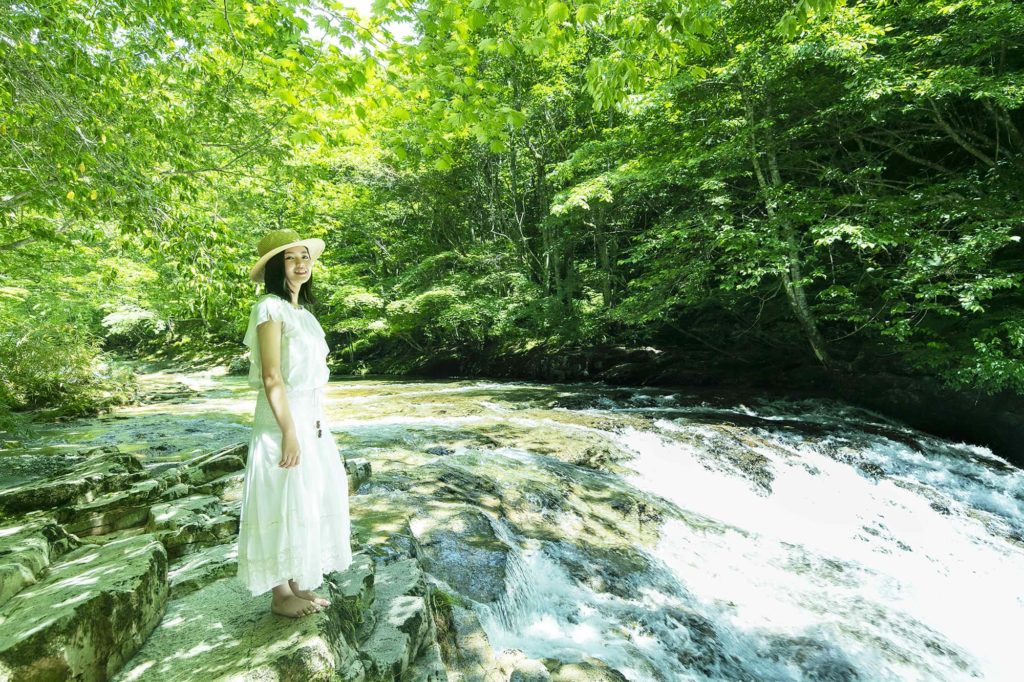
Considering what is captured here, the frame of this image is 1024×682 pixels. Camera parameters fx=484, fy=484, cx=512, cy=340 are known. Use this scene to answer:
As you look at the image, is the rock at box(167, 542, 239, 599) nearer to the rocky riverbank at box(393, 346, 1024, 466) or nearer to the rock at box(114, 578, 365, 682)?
the rock at box(114, 578, 365, 682)

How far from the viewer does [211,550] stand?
3.21m

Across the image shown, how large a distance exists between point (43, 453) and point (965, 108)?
18.4m

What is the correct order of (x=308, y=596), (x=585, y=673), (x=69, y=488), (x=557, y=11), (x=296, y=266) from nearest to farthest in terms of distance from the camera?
(x=308, y=596), (x=296, y=266), (x=557, y=11), (x=585, y=673), (x=69, y=488)

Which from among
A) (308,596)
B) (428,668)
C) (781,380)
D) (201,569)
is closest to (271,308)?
(308,596)

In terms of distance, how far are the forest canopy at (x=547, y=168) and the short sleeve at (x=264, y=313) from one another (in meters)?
1.98

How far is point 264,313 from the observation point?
2.28m

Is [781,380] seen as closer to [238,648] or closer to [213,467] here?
[213,467]

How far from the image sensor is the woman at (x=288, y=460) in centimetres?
225

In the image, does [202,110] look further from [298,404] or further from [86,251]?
[298,404]

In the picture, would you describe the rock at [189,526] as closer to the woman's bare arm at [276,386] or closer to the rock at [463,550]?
the rock at [463,550]

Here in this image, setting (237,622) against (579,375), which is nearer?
(237,622)

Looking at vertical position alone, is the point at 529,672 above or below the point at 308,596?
below

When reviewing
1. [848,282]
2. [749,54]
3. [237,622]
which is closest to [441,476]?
[237,622]

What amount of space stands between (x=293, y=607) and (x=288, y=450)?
76 centimetres
